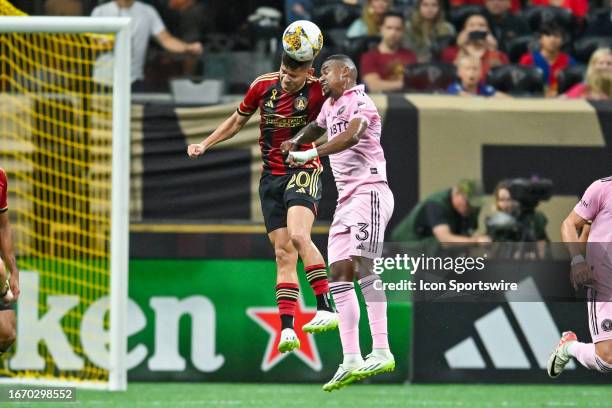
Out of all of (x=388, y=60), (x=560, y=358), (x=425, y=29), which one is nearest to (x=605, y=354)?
(x=560, y=358)

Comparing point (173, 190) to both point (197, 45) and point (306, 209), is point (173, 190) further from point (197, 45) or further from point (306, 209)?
point (306, 209)

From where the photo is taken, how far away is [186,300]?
51.4 ft

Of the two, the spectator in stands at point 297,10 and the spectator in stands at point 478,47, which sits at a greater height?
the spectator in stands at point 297,10

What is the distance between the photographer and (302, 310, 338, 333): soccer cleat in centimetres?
1007

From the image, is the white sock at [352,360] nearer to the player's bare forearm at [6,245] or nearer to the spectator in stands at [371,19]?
the player's bare forearm at [6,245]

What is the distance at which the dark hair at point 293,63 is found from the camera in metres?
9.77

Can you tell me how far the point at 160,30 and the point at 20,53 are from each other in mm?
1412

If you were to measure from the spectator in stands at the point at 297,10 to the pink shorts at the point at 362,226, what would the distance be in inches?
265

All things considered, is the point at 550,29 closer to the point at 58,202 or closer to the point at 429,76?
the point at 429,76

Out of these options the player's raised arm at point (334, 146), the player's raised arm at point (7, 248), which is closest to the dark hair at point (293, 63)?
the player's raised arm at point (334, 146)

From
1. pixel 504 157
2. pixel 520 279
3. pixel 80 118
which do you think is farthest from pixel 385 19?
pixel 520 279

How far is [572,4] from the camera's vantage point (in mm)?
18375

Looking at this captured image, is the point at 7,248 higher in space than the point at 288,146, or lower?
lower

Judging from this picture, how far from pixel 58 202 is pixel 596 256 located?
6.33m
